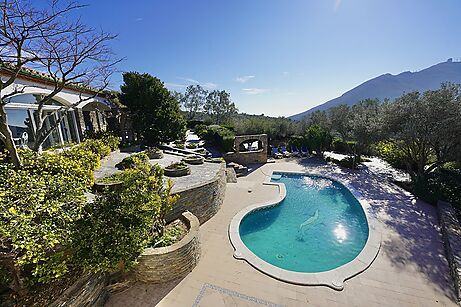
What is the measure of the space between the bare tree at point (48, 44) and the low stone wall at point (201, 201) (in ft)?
15.9

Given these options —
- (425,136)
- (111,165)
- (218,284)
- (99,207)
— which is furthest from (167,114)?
(425,136)

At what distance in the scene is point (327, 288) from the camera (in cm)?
544

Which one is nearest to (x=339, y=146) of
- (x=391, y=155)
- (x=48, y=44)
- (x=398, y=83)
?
(x=391, y=155)

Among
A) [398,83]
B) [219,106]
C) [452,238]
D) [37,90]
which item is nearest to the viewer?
[452,238]

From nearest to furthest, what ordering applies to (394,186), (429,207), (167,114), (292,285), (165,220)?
(292,285), (165,220), (429,207), (394,186), (167,114)

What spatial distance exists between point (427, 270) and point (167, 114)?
19590mm

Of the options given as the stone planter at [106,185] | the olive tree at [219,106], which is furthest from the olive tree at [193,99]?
the stone planter at [106,185]

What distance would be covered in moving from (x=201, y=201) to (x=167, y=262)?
130 inches

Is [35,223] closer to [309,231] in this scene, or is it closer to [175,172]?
[175,172]

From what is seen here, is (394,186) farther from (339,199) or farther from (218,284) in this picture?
(218,284)

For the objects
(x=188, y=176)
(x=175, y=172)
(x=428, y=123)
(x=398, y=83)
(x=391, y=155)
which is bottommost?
(x=391, y=155)

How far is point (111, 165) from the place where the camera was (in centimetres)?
1105

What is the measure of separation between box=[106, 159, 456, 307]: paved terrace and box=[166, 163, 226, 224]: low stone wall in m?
0.74

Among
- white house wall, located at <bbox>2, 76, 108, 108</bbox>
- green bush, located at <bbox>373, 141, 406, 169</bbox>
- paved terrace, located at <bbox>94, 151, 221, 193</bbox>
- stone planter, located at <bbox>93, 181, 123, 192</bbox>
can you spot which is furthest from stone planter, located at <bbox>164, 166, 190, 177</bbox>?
green bush, located at <bbox>373, 141, 406, 169</bbox>
